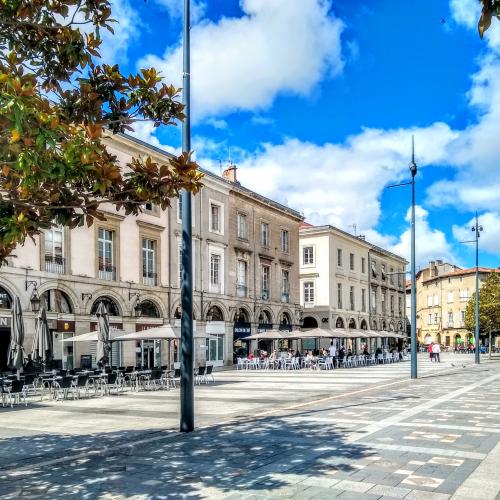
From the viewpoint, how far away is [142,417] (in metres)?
13.3

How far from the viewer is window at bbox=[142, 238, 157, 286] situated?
32.9m

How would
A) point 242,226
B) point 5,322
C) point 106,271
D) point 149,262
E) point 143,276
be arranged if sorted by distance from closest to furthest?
point 5,322 → point 106,271 → point 143,276 → point 149,262 → point 242,226

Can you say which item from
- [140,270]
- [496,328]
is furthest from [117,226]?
[496,328]

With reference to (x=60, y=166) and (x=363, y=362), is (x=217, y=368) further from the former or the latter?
(x=60, y=166)

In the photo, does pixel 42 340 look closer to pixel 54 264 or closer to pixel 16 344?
pixel 16 344

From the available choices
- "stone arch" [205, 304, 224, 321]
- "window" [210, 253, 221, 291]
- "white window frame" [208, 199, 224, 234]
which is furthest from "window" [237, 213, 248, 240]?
"stone arch" [205, 304, 224, 321]

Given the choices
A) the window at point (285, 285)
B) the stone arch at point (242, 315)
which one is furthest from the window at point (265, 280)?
the stone arch at point (242, 315)

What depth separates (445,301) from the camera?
9119cm

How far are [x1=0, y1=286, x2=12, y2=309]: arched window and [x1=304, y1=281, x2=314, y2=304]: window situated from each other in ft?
106

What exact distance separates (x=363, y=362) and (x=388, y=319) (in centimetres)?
2768

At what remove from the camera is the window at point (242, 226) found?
4116cm

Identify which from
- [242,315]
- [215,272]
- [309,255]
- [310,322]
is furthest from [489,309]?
[215,272]

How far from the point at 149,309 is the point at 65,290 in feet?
20.7

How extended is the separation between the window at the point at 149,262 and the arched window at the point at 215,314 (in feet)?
18.6
